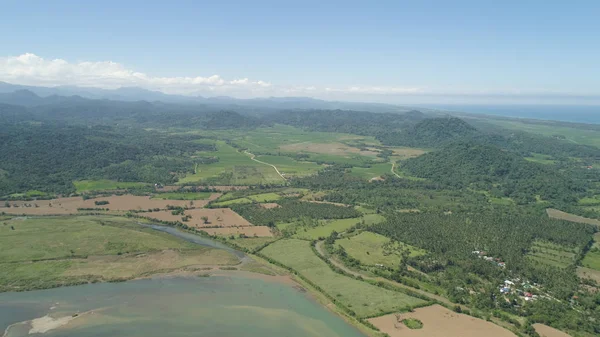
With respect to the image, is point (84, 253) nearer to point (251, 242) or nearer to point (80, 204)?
point (251, 242)

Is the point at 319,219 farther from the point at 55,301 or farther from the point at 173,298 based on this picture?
the point at 55,301

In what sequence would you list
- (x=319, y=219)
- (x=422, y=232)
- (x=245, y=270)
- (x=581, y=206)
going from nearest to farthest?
(x=245, y=270) → (x=422, y=232) → (x=319, y=219) → (x=581, y=206)

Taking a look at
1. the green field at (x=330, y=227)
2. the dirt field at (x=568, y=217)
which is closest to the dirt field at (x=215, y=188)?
the green field at (x=330, y=227)

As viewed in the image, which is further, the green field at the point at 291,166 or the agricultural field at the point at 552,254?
the green field at the point at 291,166

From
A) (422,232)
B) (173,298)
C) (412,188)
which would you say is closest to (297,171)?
(412,188)

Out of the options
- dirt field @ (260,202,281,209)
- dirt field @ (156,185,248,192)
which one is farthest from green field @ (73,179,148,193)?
dirt field @ (260,202,281,209)

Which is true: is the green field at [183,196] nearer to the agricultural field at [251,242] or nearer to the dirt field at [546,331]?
the agricultural field at [251,242]
